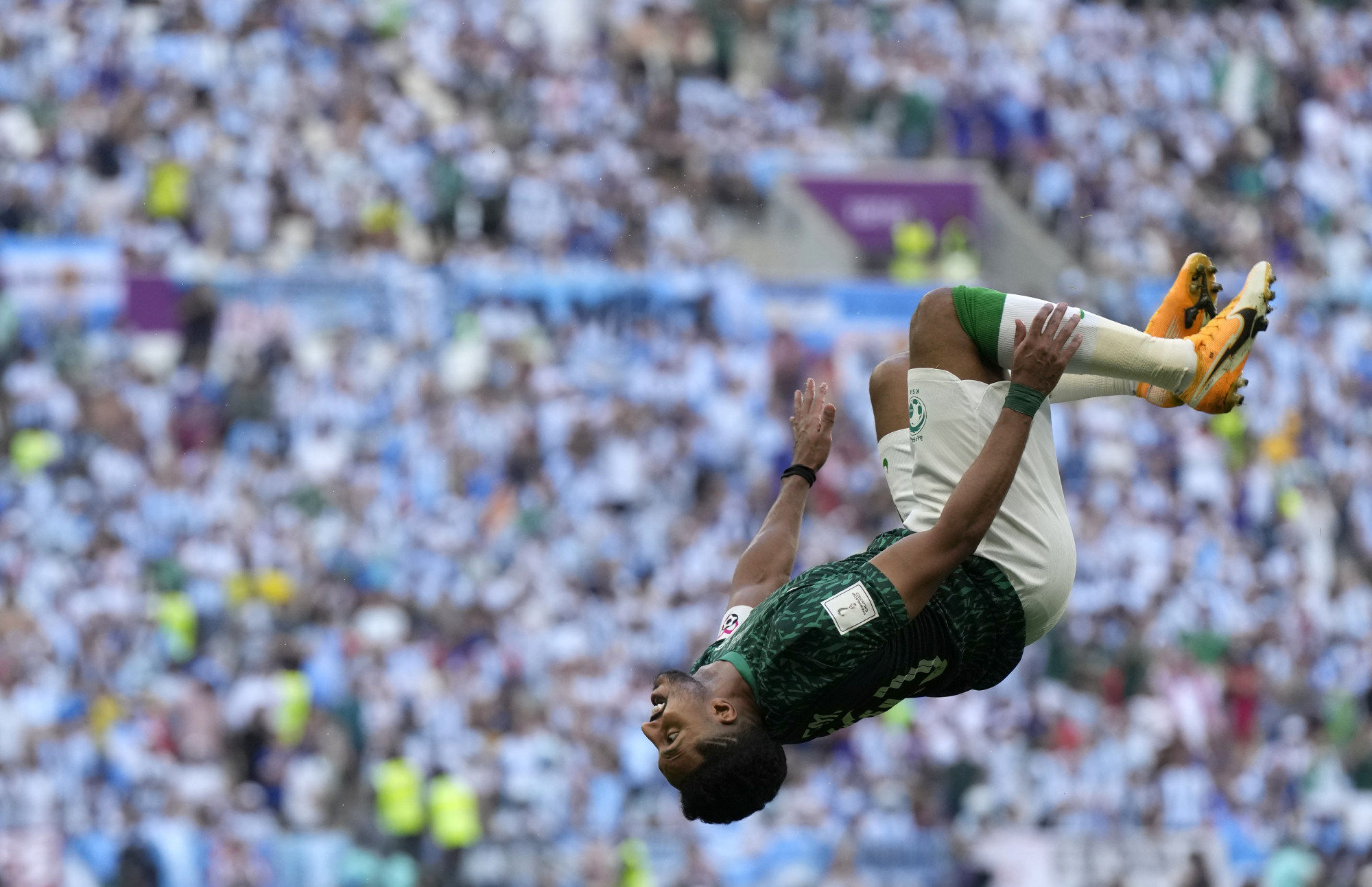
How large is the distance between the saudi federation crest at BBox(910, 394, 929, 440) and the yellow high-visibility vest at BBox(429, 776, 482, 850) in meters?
6.91

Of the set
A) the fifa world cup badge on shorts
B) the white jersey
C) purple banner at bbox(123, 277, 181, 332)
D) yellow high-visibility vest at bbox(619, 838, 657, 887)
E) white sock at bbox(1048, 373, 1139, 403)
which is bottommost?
yellow high-visibility vest at bbox(619, 838, 657, 887)

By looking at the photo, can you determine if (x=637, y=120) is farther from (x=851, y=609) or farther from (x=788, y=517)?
(x=851, y=609)

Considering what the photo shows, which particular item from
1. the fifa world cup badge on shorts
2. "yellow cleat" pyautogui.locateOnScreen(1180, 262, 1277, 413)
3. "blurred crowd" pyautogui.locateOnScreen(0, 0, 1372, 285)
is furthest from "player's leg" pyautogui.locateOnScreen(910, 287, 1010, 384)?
"blurred crowd" pyautogui.locateOnScreen(0, 0, 1372, 285)

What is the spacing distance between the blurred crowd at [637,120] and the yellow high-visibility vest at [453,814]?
5.76m

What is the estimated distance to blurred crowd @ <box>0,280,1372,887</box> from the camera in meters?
12.0

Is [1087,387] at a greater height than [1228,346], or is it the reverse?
[1228,346]

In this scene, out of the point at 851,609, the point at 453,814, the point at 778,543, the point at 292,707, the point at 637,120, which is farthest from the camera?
the point at 637,120

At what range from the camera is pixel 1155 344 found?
18.1 ft

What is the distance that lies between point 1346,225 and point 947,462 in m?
14.9

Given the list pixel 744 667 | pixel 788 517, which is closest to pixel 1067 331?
pixel 744 667

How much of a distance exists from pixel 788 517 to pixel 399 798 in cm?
641

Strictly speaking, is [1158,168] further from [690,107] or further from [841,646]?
[841,646]

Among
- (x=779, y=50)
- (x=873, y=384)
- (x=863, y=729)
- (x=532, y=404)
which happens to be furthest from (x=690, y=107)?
(x=873, y=384)

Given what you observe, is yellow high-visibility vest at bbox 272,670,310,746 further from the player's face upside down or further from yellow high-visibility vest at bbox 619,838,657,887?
the player's face upside down
